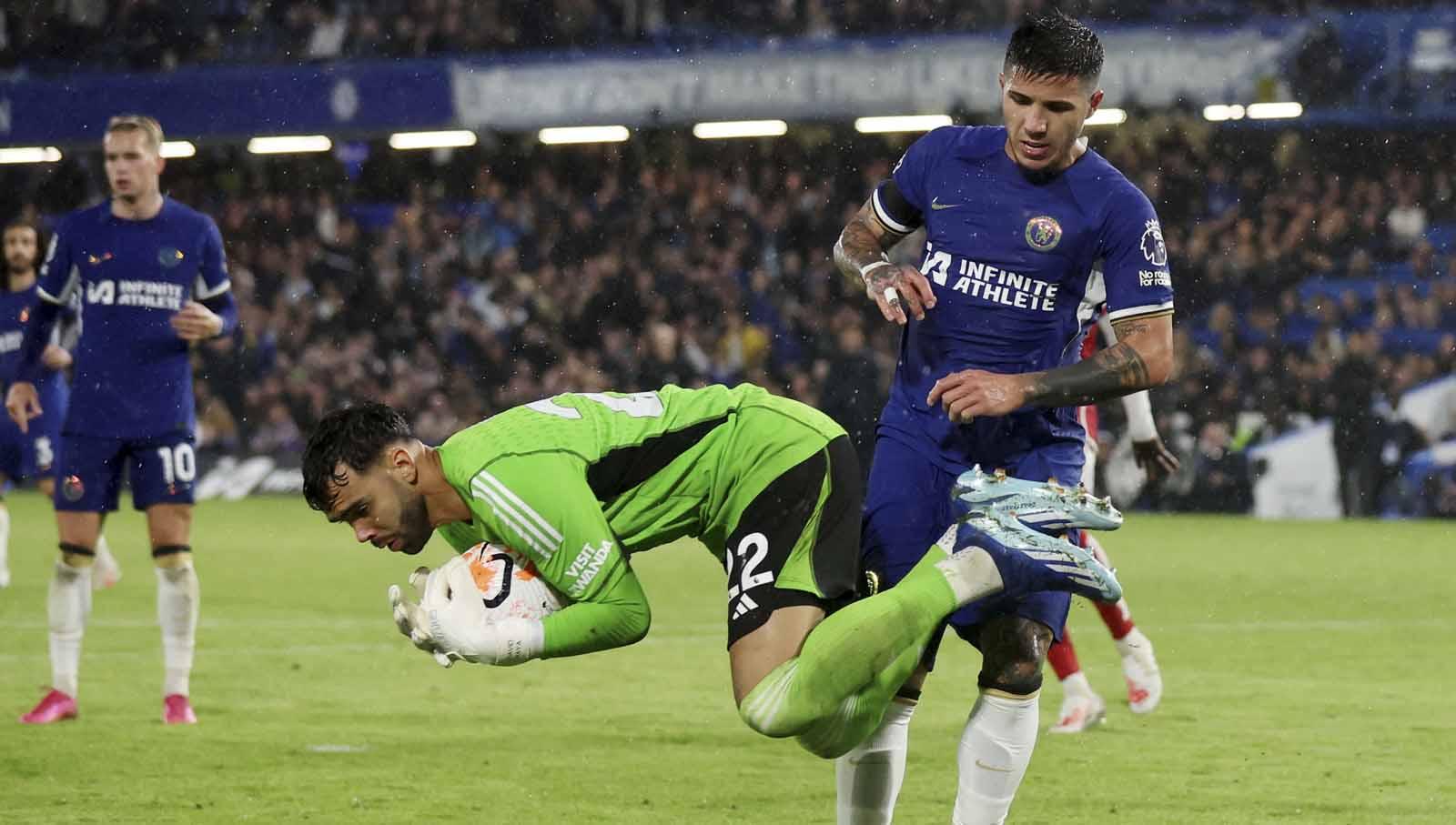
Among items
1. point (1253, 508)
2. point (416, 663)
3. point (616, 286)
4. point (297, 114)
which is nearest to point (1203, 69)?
point (1253, 508)

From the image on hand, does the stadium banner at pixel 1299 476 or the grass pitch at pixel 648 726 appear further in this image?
the stadium banner at pixel 1299 476

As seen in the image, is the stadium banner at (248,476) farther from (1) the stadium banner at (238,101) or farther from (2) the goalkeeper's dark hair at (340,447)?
(2) the goalkeeper's dark hair at (340,447)

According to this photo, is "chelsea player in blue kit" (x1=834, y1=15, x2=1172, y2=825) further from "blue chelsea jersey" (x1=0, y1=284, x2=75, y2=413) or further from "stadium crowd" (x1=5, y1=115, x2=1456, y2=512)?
"stadium crowd" (x1=5, y1=115, x2=1456, y2=512)

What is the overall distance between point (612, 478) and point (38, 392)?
9.31 m

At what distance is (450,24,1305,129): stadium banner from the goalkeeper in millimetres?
19641

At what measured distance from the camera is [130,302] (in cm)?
845

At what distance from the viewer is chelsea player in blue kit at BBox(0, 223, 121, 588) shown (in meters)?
12.4

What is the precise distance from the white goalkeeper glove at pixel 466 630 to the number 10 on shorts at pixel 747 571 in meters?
0.57

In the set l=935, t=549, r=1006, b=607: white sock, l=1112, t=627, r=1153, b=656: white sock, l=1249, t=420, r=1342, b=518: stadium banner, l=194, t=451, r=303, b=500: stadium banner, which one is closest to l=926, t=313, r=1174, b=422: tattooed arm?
l=935, t=549, r=1006, b=607: white sock

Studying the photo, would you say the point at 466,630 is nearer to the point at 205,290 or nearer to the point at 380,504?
the point at 380,504

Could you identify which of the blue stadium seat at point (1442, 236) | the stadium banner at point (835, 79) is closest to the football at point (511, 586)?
the stadium banner at point (835, 79)

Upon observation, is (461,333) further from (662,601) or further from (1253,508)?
(662,601)

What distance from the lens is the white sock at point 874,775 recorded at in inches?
204

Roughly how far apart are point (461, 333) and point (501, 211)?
2.61 m
